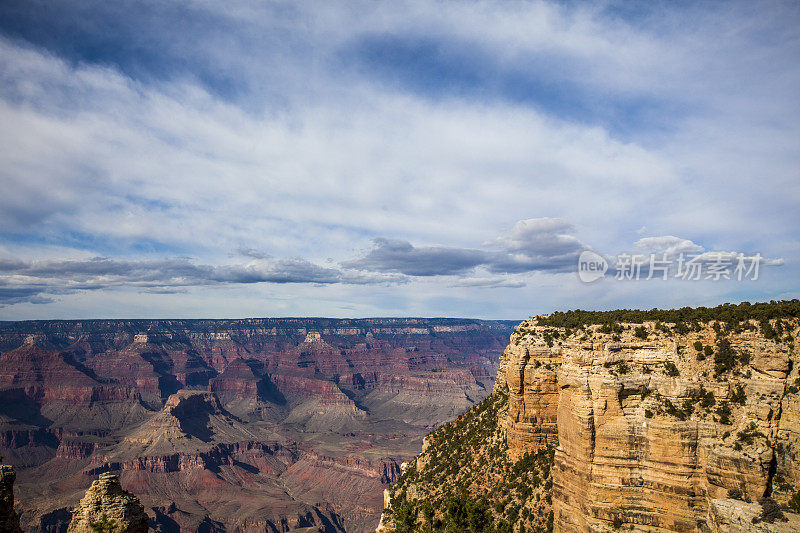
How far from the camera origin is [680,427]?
93.9 feet

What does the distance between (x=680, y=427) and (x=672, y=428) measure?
1.47 ft

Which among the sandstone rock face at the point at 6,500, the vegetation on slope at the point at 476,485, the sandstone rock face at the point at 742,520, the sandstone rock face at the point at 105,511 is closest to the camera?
the sandstone rock face at the point at 6,500

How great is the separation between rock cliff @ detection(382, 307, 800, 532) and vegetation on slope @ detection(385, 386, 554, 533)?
14.5ft

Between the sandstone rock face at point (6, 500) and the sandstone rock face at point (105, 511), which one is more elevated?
the sandstone rock face at point (6, 500)

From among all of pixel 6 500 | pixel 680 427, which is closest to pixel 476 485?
pixel 680 427

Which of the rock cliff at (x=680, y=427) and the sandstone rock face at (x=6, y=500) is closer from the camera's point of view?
the sandstone rock face at (x=6, y=500)

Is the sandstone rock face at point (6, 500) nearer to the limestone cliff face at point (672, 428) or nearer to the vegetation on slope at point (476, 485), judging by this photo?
the vegetation on slope at point (476, 485)

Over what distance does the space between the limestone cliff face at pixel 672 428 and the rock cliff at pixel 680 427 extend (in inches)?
2.4

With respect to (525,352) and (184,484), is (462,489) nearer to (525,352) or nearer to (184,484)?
(525,352)

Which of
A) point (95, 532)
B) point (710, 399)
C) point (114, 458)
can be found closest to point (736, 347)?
point (710, 399)

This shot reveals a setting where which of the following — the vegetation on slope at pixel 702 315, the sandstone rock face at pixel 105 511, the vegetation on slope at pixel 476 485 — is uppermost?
the vegetation on slope at pixel 702 315

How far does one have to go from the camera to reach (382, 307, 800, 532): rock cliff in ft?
84.3

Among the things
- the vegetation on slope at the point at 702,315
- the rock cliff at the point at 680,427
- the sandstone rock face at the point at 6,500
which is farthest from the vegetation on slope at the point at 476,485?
the sandstone rock face at the point at 6,500

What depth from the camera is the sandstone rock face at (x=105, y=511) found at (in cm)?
2597
